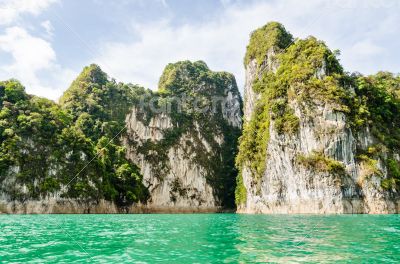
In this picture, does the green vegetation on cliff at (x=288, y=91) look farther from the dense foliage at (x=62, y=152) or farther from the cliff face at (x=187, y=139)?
the dense foliage at (x=62, y=152)

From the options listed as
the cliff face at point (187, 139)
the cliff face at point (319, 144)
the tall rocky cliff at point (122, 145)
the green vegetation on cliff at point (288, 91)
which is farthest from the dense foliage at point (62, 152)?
the cliff face at point (319, 144)

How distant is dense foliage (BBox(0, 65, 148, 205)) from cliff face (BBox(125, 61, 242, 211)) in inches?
216

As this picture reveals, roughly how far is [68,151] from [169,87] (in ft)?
129

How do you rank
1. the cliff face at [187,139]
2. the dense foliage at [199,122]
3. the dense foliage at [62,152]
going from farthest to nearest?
1. the dense foliage at [199,122]
2. the cliff face at [187,139]
3. the dense foliage at [62,152]

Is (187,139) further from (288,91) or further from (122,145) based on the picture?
(288,91)

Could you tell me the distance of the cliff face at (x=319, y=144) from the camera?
45.5 metres

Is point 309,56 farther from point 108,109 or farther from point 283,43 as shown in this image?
point 108,109

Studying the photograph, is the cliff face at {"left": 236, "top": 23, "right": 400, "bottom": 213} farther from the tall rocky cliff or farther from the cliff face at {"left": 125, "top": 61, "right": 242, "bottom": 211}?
the tall rocky cliff

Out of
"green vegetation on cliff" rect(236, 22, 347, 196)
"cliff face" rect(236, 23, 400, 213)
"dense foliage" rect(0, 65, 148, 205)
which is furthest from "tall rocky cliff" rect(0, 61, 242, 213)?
"cliff face" rect(236, 23, 400, 213)

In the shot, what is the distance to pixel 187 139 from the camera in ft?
288

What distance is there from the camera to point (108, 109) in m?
81.6

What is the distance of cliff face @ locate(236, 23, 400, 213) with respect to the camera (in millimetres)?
45500

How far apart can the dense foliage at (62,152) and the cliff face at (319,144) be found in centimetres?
2351

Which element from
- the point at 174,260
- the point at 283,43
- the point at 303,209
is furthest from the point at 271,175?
the point at 174,260
